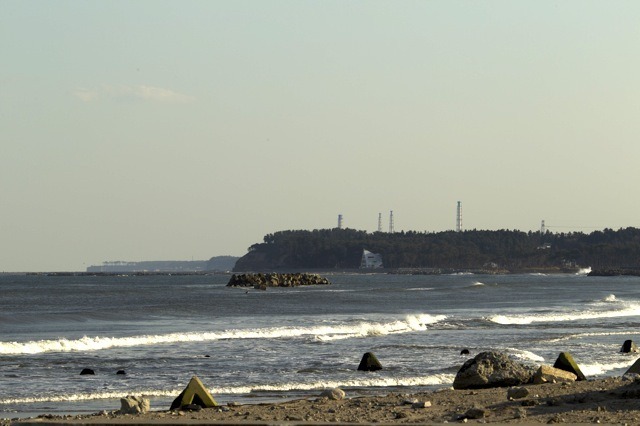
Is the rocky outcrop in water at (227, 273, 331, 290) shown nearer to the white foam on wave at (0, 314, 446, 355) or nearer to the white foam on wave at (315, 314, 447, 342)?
the white foam on wave at (315, 314, 447, 342)

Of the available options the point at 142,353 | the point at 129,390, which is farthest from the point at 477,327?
the point at 129,390

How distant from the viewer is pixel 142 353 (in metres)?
32.9

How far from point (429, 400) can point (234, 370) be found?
9.01 metres

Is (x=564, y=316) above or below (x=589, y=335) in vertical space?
above

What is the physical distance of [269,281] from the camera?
149 m

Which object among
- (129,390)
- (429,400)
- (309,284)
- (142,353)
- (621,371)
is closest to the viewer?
(429,400)

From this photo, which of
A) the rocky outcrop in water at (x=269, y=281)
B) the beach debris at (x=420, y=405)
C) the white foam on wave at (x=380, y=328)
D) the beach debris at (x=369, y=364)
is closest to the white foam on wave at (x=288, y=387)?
the beach debris at (x=369, y=364)

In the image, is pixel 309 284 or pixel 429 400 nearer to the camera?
pixel 429 400

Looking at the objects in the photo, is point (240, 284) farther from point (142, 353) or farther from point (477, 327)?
point (142, 353)

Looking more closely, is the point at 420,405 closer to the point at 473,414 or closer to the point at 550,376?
the point at 473,414

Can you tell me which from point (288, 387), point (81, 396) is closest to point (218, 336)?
point (288, 387)

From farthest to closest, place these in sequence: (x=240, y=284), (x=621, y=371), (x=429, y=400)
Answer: (x=240, y=284)
(x=621, y=371)
(x=429, y=400)

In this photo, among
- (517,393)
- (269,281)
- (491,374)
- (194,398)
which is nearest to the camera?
(517,393)

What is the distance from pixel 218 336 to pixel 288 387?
18027mm
